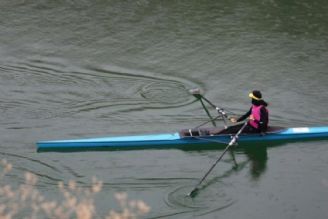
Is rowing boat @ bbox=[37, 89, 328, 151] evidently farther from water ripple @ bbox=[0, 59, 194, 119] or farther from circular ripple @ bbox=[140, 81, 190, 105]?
circular ripple @ bbox=[140, 81, 190, 105]

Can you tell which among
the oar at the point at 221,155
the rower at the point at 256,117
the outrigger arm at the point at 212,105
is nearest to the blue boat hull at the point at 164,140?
the rower at the point at 256,117

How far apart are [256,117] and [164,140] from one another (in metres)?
1.82

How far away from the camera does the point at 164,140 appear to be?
13.1 meters

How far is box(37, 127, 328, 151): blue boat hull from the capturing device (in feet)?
42.8

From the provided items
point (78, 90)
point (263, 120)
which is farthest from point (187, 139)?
point (78, 90)

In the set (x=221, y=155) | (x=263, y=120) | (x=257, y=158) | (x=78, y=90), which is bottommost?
(x=257, y=158)

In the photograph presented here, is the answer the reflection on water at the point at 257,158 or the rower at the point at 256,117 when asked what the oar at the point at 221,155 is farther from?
the reflection on water at the point at 257,158

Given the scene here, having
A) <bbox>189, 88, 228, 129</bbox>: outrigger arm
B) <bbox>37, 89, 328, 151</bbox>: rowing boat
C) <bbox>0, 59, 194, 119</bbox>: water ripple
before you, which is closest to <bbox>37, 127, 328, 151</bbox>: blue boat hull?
<bbox>37, 89, 328, 151</bbox>: rowing boat

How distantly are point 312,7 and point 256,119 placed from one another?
26.1 ft

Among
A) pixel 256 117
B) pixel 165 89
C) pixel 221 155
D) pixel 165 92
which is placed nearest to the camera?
pixel 221 155

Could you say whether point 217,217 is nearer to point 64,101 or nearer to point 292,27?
point 64,101

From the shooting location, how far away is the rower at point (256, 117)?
12742 millimetres

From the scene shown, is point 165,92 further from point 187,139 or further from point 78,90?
point 187,139

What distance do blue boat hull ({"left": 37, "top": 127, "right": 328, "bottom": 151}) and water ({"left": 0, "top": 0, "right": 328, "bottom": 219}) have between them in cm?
17
